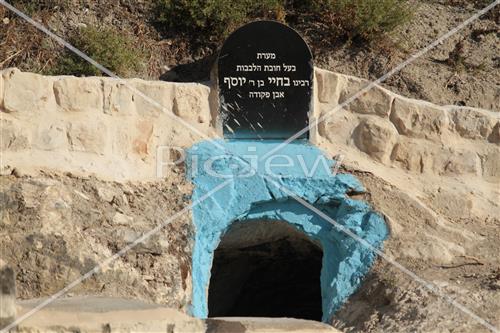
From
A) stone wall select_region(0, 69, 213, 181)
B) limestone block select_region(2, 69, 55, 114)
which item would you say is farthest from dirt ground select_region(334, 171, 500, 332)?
limestone block select_region(2, 69, 55, 114)

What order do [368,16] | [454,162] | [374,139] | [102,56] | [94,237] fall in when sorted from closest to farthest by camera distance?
[94,237] < [374,139] < [454,162] < [102,56] < [368,16]

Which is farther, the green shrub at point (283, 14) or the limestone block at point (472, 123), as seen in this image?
the green shrub at point (283, 14)

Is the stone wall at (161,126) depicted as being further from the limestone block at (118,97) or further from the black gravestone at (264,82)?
the black gravestone at (264,82)

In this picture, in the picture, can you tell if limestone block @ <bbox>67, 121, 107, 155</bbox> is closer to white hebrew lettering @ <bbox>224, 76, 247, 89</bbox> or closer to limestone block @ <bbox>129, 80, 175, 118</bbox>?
→ limestone block @ <bbox>129, 80, 175, 118</bbox>

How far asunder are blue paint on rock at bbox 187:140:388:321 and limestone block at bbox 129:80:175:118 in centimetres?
38

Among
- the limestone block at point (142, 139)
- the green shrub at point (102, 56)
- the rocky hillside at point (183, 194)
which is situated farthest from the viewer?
the green shrub at point (102, 56)

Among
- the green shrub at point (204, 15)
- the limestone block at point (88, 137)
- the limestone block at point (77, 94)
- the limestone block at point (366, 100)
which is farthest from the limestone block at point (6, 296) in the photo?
the green shrub at point (204, 15)

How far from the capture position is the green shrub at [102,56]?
9.84 m

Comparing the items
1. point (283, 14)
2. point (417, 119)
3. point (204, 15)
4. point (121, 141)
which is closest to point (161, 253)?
point (121, 141)

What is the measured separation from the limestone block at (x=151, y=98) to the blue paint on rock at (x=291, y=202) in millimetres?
382

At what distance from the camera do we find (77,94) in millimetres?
8664

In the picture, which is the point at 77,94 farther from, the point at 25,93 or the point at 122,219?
the point at 122,219

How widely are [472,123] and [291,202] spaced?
5.27 ft

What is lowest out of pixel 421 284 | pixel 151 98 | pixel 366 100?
A: pixel 421 284
